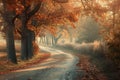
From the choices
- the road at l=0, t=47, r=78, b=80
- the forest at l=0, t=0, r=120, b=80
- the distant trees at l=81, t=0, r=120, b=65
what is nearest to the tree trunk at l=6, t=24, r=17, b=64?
the forest at l=0, t=0, r=120, b=80

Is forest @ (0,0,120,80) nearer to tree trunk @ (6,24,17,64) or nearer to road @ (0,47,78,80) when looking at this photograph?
tree trunk @ (6,24,17,64)

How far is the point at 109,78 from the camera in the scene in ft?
62.1

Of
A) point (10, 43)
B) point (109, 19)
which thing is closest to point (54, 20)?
point (109, 19)

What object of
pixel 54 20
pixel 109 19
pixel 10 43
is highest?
pixel 109 19

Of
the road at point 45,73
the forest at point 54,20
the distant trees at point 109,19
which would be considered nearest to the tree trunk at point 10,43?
the forest at point 54,20

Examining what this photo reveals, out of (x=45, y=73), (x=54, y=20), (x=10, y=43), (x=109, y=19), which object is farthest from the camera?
(x=109, y=19)

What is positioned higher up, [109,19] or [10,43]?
[109,19]

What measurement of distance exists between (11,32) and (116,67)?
12.9 m

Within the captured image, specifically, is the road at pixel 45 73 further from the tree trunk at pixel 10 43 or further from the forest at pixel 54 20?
the tree trunk at pixel 10 43

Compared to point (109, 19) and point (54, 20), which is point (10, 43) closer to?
point (54, 20)

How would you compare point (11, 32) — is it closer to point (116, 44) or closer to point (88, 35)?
point (116, 44)

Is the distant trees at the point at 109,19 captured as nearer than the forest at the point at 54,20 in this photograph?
Yes

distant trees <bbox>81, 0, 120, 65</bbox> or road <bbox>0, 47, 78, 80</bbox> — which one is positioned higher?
distant trees <bbox>81, 0, 120, 65</bbox>

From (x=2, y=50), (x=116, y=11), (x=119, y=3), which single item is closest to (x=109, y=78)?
(x=119, y=3)
